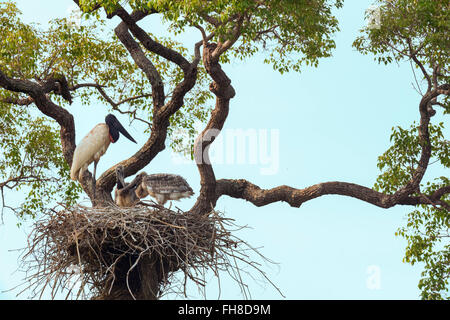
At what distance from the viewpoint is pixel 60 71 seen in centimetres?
1302

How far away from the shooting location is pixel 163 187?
32.6 ft

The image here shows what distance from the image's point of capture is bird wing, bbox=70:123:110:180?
10648mm

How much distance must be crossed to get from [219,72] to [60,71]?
4063 millimetres

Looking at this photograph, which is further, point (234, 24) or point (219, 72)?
point (219, 72)

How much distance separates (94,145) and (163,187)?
5.31 ft

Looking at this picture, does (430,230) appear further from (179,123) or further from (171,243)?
(171,243)

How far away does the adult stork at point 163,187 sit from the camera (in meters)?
9.92

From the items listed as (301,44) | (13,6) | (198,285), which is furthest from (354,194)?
(13,6)

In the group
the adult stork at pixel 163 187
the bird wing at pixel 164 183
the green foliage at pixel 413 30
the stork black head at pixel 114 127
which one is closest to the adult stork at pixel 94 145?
the stork black head at pixel 114 127

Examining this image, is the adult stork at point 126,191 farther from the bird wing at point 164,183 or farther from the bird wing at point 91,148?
the bird wing at point 91,148

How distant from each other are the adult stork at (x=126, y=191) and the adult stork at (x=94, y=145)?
2.75 feet

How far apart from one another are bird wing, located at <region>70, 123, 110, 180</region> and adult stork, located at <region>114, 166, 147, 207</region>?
32.6 inches
